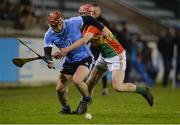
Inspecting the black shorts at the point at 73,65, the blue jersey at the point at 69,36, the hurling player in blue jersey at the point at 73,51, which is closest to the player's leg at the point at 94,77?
the hurling player in blue jersey at the point at 73,51

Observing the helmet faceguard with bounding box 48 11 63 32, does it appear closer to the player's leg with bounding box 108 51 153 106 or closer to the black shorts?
the black shorts

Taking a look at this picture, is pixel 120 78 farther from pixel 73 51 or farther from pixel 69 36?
pixel 69 36

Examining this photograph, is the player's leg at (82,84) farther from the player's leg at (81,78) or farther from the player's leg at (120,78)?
the player's leg at (120,78)

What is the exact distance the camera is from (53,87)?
2612 cm

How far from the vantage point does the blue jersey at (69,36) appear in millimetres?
14180

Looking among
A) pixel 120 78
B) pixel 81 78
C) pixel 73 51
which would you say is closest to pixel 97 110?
pixel 120 78

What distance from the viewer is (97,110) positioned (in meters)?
16.0

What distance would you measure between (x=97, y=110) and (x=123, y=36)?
423 inches

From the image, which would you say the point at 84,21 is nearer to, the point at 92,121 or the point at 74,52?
the point at 74,52

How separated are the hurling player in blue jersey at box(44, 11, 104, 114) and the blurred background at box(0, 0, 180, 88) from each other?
32.1ft

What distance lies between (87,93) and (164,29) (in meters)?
20.6

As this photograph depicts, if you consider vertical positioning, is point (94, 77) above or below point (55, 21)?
below

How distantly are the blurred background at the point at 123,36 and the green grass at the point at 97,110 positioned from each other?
103 inches

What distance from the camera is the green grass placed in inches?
537
